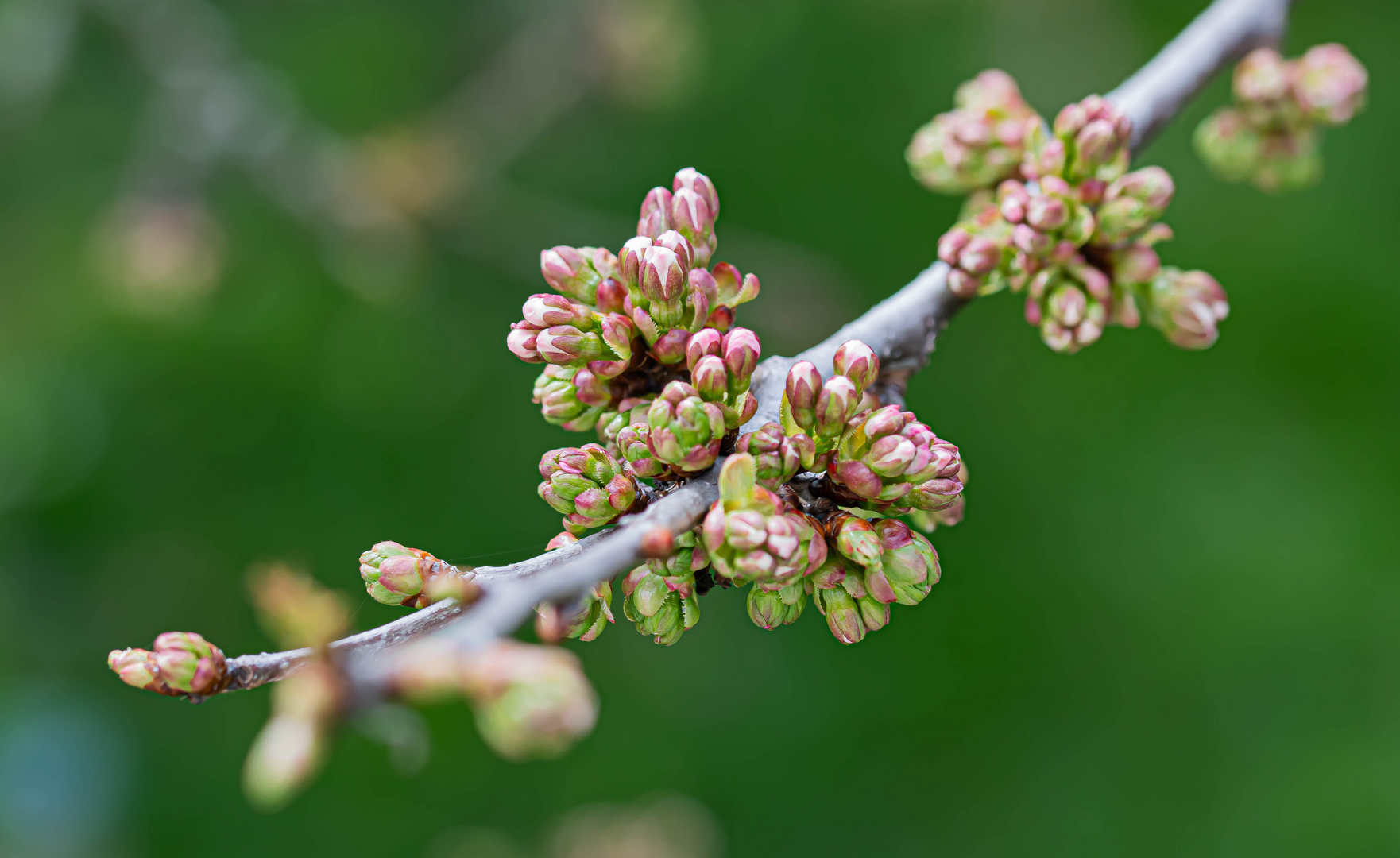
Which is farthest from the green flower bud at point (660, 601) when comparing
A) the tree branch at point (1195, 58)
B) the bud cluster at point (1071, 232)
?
the tree branch at point (1195, 58)

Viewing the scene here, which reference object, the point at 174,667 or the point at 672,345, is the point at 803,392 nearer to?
the point at 672,345

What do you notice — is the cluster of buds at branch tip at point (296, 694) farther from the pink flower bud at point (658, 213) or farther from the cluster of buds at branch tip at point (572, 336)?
the pink flower bud at point (658, 213)

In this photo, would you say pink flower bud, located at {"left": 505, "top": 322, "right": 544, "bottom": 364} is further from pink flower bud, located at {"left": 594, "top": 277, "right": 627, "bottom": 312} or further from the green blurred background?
the green blurred background

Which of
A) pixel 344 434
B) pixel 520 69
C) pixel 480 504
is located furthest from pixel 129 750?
pixel 520 69

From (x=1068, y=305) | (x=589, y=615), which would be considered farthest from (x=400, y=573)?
(x=1068, y=305)

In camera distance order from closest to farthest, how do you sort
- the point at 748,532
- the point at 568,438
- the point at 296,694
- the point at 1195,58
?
1. the point at 296,694
2. the point at 748,532
3. the point at 1195,58
4. the point at 568,438

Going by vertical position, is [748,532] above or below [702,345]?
below

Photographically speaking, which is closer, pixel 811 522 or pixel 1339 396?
pixel 811 522

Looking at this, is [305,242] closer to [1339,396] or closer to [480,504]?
[480,504]
